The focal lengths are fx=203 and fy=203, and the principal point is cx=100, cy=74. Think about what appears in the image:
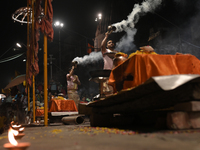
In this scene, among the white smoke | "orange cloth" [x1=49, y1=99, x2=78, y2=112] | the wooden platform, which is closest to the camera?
the wooden platform

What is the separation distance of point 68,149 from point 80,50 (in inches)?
878

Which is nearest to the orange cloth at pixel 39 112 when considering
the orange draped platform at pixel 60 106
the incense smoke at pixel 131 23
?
the orange draped platform at pixel 60 106

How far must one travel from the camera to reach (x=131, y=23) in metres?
14.2

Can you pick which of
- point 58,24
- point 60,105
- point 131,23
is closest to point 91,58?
point 58,24

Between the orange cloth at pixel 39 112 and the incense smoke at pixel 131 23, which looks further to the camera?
the incense smoke at pixel 131 23

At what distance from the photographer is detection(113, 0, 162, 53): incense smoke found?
42.9ft

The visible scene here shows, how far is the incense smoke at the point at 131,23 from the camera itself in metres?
13.1

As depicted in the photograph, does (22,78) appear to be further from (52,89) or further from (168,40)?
(168,40)

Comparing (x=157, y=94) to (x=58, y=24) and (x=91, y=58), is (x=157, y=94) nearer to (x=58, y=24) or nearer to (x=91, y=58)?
(x=58, y=24)

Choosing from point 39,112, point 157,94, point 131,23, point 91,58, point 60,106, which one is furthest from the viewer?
point 91,58

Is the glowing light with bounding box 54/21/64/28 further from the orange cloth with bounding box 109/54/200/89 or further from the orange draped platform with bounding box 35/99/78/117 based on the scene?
the orange cloth with bounding box 109/54/200/89

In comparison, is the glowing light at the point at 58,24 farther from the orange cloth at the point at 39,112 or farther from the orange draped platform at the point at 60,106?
the orange draped platform at the point at 60,106

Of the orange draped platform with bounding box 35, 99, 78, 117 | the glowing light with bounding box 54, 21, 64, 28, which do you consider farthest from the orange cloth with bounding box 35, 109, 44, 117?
the glowing light with bounding box 54, 21, 64, 28

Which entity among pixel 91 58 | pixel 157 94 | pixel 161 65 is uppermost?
pixel 91 58
